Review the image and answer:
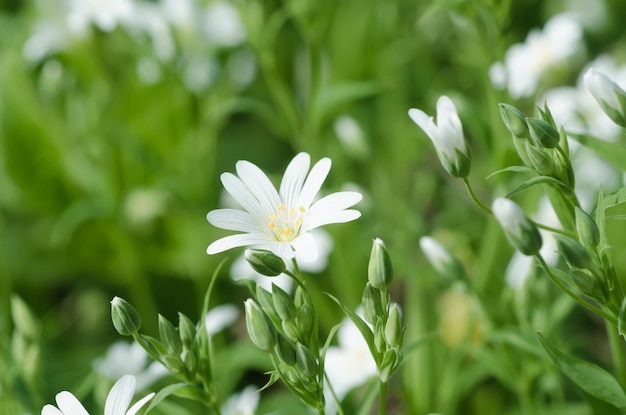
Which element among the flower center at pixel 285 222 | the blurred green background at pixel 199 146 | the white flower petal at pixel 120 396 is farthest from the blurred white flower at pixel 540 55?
the white flower petal at pixel 120 396

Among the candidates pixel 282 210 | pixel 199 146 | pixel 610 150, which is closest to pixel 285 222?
pixel 282 210

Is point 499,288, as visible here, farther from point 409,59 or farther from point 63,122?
point 63,122

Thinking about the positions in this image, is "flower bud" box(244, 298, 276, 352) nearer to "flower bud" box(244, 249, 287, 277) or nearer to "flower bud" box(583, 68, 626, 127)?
"flower bud" box(244, 249, 287, 277)

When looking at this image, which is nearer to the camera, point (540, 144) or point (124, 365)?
point (540, 144)

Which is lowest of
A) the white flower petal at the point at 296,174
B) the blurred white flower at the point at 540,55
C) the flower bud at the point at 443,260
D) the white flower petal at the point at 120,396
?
the flower bud at the point at 443,260

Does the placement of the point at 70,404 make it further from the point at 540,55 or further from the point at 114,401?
the point at 540,55

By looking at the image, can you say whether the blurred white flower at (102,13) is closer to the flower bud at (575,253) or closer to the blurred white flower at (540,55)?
the blurred white flower at (540,55)
